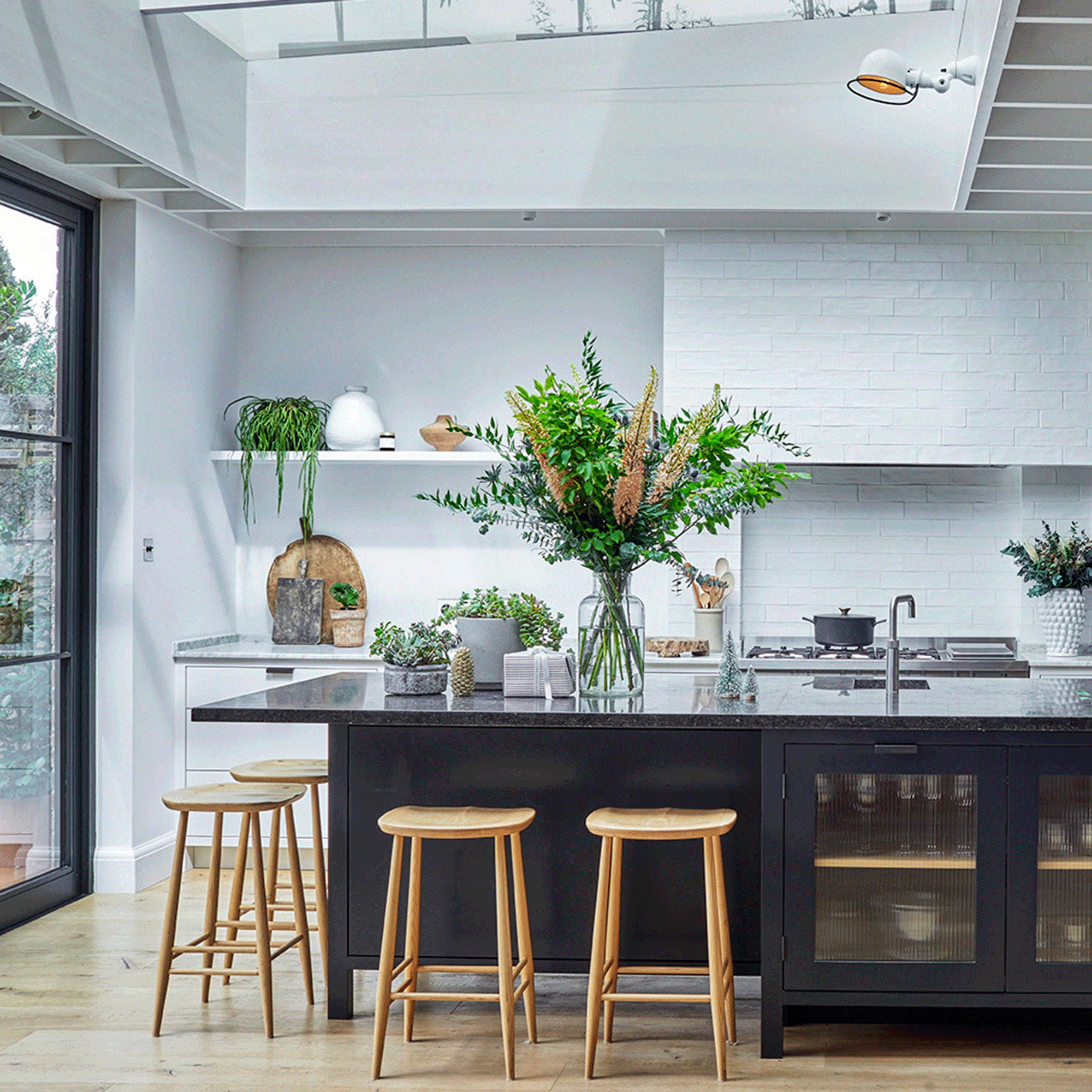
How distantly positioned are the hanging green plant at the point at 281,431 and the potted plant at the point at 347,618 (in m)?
0.44

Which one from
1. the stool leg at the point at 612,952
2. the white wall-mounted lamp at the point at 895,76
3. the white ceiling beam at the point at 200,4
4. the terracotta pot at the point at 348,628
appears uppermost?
the white ceiling beam at the point at 200,4

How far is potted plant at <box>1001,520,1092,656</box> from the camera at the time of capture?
18.6ft

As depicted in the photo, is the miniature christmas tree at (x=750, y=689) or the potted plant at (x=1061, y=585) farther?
the potted plant at (x=1061, y=585)

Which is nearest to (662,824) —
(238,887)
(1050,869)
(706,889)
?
(706,889)

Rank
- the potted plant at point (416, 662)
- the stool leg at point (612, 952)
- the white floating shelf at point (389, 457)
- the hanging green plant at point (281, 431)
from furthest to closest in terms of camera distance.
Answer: the hanging green plant at point (281, 431) → the white floating shelf at point (389, 457) → the potted plant at point (416, 662) → the stool leg at point (612, 952)

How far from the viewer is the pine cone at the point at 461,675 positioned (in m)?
3.84

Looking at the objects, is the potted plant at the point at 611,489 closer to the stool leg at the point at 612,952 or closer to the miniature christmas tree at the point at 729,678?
the miniature christmas tree at the point at 729,678

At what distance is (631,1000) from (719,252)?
340 cm

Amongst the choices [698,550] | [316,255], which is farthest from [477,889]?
[316,255]

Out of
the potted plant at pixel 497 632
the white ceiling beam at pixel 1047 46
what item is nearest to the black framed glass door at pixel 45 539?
the potted plant at pixel 497 632

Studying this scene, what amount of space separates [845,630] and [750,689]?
2.08 metres

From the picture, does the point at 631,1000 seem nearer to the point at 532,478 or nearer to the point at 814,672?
the point at 532,478

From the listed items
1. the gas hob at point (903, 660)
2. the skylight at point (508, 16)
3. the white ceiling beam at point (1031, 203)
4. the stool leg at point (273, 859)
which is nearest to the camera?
the stool leg at point (273, 859)

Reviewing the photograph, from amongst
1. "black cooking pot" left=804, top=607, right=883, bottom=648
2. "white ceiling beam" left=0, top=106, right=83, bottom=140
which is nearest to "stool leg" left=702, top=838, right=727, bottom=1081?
"black cooking pot" left=804, top=607, right=883, bottom=648
